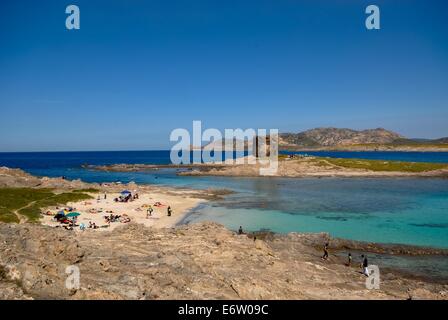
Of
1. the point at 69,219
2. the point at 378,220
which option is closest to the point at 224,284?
the point at 69,219

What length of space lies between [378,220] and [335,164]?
86348 mm

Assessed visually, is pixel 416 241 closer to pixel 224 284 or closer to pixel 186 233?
pixel 186 233

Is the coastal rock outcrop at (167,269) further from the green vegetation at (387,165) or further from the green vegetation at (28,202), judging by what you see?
the green vegetation at (387,165)

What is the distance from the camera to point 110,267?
18.6 m

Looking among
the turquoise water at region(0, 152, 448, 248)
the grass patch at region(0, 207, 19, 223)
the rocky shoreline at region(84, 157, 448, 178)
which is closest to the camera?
the grass patch at region(0, 207, 19, 223)

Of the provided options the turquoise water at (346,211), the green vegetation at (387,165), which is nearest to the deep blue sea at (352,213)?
the turquoise water at (346,211)

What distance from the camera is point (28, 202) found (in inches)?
2164

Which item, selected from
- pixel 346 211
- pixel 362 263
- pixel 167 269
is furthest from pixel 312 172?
pixel 167 269

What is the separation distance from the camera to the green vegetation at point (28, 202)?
44.7 meters

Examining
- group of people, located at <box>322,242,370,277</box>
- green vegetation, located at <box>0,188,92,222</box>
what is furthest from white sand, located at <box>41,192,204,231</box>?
group of people, located at <box>322,242,370,277</box>

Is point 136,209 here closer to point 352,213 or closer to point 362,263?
point 352,213

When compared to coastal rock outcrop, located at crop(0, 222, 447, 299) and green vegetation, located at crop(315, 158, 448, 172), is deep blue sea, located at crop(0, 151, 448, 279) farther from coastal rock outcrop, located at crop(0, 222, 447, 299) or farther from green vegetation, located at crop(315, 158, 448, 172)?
green vegetation, located at crop(315, 158, 448, 172)

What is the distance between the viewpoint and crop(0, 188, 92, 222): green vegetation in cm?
4474

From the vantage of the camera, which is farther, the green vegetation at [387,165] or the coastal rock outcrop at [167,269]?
the green vegetation at [387,165]
